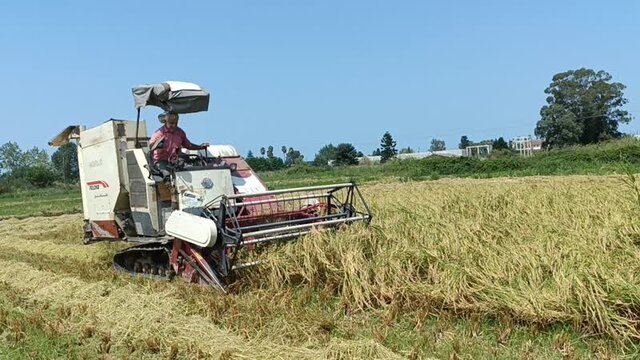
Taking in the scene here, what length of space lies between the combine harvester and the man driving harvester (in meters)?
0.10

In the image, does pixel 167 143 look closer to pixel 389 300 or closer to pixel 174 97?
pixel 174 97

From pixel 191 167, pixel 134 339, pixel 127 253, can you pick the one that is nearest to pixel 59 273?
pixel 127 253

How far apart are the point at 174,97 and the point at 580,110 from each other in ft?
204

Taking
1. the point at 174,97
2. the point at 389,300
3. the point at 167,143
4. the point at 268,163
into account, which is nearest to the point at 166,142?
the point at 167,143

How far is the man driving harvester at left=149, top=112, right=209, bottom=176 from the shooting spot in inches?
320

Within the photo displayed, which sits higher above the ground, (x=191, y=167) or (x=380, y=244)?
(x=191, y=167)

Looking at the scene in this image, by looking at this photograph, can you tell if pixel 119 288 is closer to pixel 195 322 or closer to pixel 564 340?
pixel 195 322

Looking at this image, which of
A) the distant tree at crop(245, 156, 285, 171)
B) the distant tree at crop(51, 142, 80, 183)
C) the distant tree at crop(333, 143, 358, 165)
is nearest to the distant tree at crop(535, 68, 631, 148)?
the distant tree at crop(333, 143, 358, 165)

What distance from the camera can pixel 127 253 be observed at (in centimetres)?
852

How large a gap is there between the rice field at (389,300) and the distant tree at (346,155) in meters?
57.4

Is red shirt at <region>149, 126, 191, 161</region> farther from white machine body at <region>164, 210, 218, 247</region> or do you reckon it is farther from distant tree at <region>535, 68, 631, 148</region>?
distant tree at <region>535, 68, 631, 148</region>

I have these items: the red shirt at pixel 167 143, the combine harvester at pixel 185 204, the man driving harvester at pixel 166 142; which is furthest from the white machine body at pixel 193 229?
the red shirt at pixel 167 143

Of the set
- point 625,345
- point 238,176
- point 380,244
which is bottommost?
point 625,345

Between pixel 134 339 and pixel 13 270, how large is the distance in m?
4.80
